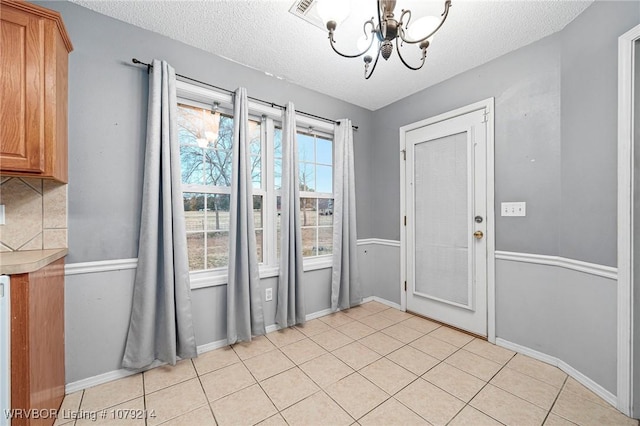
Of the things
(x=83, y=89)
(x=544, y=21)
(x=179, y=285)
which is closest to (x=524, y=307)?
(x=544, y=21)

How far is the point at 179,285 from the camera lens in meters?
1.84

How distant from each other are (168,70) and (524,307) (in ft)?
10.8

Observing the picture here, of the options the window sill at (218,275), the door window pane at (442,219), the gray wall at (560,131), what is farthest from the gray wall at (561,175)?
the window sill at (218,275)

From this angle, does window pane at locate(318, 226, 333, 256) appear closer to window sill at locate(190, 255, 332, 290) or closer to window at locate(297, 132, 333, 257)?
window at locate(297, 132, 333, 257)

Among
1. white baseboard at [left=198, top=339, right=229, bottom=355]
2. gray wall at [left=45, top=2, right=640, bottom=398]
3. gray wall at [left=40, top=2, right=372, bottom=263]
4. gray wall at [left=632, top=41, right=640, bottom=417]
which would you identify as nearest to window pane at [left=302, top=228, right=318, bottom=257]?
gray wall at [left=45, top=2, right=640, bottom=398]

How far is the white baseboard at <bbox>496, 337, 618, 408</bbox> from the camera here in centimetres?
151

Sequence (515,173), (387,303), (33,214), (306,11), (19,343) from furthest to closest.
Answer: (387,303) < (515,173) < (306,11) < (33,214) < (19,343)

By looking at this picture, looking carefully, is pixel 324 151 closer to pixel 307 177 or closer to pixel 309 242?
pixel 307 177

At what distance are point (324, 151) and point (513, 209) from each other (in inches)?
76.0

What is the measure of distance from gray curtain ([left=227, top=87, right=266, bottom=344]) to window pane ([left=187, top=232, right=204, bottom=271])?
29 cm

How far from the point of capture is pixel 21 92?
1.29m

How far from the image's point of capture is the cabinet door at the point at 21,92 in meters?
1.26

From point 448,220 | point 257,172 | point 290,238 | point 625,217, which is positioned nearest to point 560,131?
point 625,217

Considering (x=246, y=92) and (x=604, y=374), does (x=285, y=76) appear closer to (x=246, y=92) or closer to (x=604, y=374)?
(x=246, y=92)
